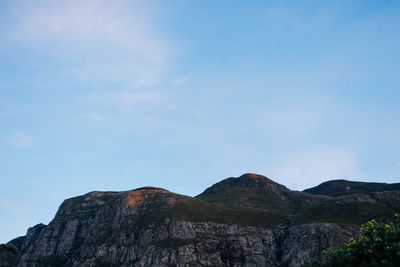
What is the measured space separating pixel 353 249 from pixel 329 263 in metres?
4.06

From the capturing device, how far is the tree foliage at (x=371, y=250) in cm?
5741

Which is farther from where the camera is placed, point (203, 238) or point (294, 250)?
point (203, 238)

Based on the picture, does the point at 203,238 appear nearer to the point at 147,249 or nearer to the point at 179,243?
the point at 179,243

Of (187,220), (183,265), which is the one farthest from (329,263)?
(187,220)

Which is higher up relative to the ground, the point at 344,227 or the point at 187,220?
the point at 187,220

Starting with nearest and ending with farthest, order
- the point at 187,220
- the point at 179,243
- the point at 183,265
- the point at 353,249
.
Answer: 1. the point at 353,249
2. the point at 183,265
3. the point at 179,243
4. the point at 187,220

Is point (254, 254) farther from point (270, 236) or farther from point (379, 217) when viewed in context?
point (379, 217)

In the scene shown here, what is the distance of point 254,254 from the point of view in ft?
592

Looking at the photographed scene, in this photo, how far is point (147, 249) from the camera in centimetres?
18788

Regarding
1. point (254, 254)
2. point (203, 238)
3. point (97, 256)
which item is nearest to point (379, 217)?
point (254, 254)

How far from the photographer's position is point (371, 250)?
60500 mm

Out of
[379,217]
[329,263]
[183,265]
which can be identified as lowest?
[329,263]

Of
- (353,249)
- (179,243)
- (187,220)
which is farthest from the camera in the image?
(187,220)

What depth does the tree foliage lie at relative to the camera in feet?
188
